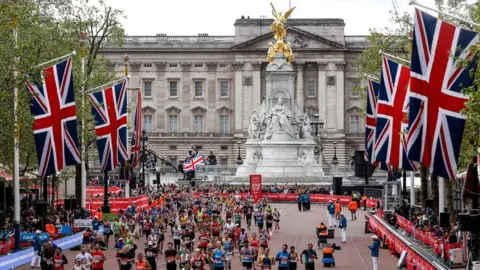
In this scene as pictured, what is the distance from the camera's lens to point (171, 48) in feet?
416

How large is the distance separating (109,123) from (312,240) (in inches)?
419

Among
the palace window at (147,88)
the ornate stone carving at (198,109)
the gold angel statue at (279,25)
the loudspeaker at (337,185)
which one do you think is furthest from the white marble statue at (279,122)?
the palace window at (147,88)

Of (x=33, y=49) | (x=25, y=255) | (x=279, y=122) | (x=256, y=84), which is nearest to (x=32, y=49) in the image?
(x=33, y=49)

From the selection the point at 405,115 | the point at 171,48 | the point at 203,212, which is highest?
the point at 171,48

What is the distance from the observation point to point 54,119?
35.6 metres

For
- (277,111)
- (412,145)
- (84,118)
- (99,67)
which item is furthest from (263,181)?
(412,145)

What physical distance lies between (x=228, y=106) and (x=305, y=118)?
38.9m

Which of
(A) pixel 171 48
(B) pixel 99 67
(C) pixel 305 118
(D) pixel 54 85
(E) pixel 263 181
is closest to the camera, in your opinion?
(D) pixel 54 85

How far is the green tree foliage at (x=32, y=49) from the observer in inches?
1446

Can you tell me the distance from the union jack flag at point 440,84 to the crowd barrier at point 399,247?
423 cm

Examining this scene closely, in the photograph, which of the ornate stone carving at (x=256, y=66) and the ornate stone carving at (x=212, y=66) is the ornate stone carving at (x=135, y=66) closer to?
the ornate stone carving at (x=212, y=66)

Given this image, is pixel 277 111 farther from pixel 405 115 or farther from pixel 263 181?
pixel 405 115

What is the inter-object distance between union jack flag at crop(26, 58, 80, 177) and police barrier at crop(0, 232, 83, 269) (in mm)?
2845

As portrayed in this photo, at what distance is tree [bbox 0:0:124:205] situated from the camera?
36.8 meters
